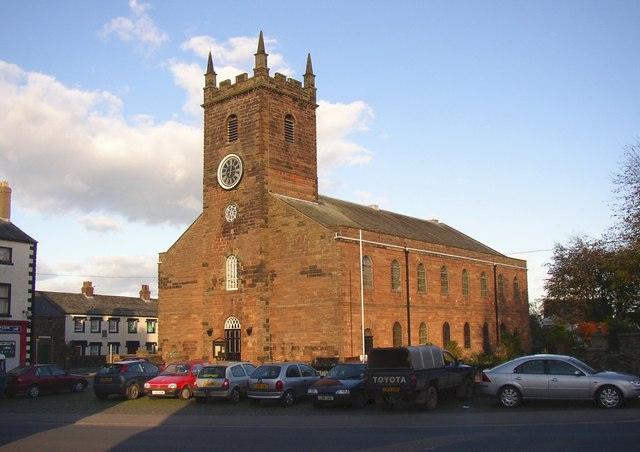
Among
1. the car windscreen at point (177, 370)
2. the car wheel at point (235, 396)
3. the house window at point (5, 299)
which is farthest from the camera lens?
the house window at point (5, 299)

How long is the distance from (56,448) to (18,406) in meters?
12.7

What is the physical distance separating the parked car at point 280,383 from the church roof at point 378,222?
1474 cm

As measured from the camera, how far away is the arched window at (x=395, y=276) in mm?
42594

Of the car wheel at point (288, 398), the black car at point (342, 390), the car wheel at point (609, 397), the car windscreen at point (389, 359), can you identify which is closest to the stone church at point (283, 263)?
the car wheel at point (288, 398)

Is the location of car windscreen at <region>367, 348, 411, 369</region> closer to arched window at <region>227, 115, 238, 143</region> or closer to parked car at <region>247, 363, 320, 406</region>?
parked car at <region>247, 363, 320, 406</region>

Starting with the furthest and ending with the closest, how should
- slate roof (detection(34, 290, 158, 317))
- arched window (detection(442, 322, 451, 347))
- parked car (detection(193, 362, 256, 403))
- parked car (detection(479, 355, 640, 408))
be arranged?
slate roof (detection(34, 290, 158, 317)) → arched window (detection(442, 322, 451, 347)) → parked car (detection(193, 362, 256, 403)) → parked car (detection(479, 355, 640, 408))

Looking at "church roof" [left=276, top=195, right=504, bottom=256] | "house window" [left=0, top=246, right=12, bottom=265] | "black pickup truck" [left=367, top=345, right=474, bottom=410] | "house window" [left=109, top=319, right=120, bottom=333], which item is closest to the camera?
"black pickup truck" [left=367, top=345, right=474, bottom=410]

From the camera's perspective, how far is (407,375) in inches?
843

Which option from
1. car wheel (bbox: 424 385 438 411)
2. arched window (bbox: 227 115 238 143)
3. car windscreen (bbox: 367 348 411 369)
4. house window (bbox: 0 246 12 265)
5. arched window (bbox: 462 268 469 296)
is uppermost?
arched window (bbox: 227 115 238 143)

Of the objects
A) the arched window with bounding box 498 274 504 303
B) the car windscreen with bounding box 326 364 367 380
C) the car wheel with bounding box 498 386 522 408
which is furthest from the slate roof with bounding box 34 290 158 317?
the car wheel with bounding box 498 386 522 408

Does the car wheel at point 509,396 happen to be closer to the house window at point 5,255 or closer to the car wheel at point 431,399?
the car wheel at point 431,399

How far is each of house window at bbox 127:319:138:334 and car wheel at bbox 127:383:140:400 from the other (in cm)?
4292

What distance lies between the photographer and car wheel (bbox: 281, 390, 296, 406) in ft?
78.9

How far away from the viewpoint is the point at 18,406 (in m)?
26.5
